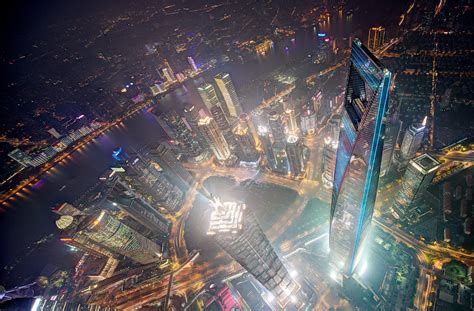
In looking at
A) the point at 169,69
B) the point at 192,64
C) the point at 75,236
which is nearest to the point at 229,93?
the point at 75,236

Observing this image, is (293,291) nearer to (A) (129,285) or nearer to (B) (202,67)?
(A) (129,285)

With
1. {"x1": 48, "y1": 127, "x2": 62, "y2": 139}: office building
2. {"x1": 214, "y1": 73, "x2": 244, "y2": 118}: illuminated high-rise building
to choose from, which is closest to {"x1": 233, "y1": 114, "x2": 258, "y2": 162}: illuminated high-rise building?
{"x1": 214, "y1": 73, "x2": 244, "y2": 118}: illuminated high-rise building

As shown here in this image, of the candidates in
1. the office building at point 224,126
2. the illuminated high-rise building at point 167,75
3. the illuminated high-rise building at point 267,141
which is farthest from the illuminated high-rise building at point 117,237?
the illuminated high-rise building at point 167,75

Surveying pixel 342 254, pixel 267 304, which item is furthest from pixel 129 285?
pixel 342 254

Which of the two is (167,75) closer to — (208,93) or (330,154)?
(208,93)

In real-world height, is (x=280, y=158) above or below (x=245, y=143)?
below

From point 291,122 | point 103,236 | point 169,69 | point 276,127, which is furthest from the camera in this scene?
point 169,69
